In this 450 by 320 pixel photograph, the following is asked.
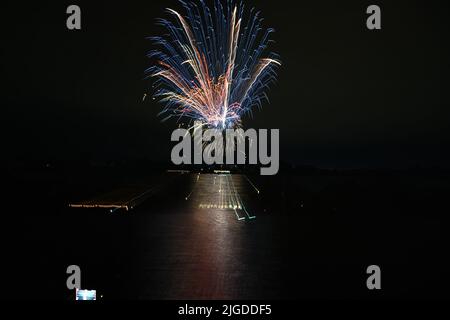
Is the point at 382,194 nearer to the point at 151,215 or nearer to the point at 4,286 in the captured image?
the point at 151,215

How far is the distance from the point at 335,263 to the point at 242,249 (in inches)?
120

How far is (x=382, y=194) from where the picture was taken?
35.3 m

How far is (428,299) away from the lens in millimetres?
10805

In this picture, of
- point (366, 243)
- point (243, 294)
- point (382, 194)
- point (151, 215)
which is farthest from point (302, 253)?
point (382, 194)

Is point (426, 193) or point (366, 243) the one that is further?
point (426, 193)

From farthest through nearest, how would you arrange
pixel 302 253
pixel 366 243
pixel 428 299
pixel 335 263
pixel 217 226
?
pixel 217 226, pixel 366 243, pixel 302 253, pixel 335 263, pixel 428 299

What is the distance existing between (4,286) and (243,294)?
5336 mm

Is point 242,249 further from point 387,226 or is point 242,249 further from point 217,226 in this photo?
point 387,226

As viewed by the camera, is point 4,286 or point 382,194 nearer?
point 4,286

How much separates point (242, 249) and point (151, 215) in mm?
9112
